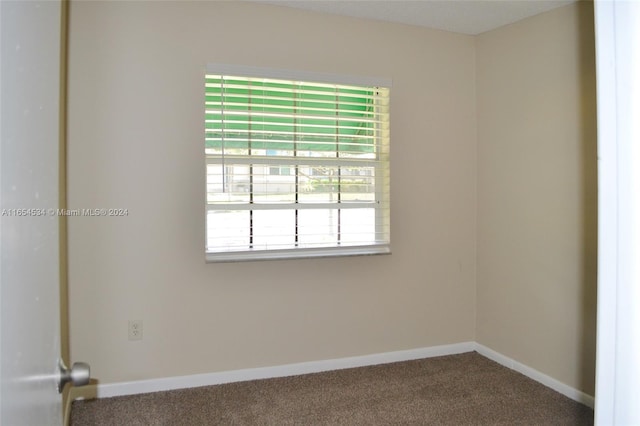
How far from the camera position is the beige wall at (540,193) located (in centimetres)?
280

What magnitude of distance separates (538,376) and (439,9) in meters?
2.48

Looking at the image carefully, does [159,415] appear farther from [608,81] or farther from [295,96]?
[608,81]

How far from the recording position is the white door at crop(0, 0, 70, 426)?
48cm

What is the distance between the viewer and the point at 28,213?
23.4 inches

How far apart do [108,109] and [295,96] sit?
1152 mm

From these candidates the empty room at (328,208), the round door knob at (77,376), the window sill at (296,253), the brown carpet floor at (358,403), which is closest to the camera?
the round door knob at (77,376)

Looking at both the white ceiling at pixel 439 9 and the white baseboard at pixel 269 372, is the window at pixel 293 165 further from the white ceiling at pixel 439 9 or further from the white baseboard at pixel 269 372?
the white baseboard at pixel 269 372

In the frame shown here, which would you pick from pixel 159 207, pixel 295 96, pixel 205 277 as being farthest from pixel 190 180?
pixel 295 96

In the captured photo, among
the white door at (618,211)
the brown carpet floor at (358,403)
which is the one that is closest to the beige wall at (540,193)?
the brown carpet floor at (358,403)

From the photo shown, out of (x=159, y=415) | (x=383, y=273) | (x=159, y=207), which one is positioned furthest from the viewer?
(x=383, y=273)

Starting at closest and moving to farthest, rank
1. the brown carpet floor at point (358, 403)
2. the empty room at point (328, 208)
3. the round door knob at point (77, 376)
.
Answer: the round door knob at point (77, 376), the brown carpet floor at point (358, 403), the empty room at point (328, 208)

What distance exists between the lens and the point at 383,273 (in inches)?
133

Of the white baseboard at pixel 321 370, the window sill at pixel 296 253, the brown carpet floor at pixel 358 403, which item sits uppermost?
the window sill at pixel 296 253

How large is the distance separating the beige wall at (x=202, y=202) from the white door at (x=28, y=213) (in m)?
2.05
